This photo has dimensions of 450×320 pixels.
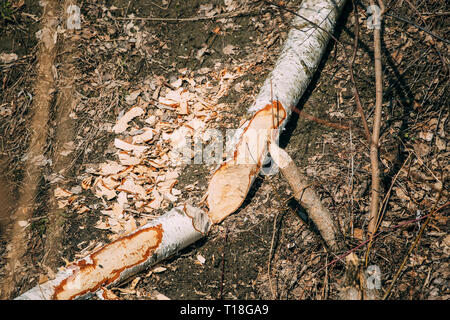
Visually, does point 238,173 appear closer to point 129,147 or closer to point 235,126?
point 235,126

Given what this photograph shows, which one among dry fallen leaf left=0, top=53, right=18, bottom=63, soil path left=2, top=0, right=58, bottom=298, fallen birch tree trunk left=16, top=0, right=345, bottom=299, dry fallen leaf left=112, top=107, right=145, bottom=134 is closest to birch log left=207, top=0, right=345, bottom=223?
fallen birch tree trunk left=16, top=0, right=345, bottom=299

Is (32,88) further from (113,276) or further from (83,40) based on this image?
(113,276)

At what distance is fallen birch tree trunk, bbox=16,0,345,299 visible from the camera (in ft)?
7.31

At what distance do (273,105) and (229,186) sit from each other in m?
0.78

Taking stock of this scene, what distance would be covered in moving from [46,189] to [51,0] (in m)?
2.38

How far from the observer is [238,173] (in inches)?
100

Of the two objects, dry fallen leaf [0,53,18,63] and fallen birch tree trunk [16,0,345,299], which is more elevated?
dry fallen leaf [0,53,18,63]

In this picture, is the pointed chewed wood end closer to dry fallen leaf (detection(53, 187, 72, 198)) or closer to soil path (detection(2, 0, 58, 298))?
dry fallen leaf (detection(53, 187, 72, 198))

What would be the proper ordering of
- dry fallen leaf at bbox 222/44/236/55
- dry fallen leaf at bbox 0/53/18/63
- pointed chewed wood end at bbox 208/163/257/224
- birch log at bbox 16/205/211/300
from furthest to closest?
1. dry fallen leaf at bbox 0/53/18/63
2. dry fallen leaf at bbox 222/44/236/55
3. pointed chewed wood end at bbox 208/163/257/224
4. birch log at bbox 16/205/211/300

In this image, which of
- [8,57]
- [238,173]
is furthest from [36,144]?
[238,173]

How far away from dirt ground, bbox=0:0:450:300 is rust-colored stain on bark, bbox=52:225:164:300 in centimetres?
20

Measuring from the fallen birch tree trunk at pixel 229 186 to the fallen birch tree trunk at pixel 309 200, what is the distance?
8.4 inches

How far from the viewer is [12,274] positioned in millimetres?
2564
